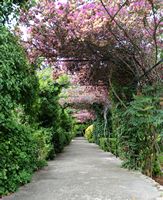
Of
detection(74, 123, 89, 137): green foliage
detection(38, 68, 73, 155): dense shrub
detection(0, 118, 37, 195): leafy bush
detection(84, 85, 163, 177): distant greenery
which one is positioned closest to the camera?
detection(0, 118, 37, 195): leafy bush

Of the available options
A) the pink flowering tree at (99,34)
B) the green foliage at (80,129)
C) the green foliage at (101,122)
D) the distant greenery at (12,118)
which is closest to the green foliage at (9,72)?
the distant greenery at (12,118)

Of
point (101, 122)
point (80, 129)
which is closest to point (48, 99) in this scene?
point (101, 122)

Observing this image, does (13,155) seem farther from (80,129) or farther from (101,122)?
(80,129)

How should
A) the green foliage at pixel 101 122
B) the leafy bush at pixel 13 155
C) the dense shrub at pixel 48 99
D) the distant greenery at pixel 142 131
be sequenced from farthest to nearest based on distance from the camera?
the green foliage at pixel 101 122, the dense shrub at pixel 48 99, the distant greenery at pixel 142 131, the leafy bush at pixel 13 155

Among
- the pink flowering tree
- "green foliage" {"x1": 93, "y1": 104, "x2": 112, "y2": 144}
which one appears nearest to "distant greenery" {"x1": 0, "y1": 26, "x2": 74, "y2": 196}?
the pink flowering tree

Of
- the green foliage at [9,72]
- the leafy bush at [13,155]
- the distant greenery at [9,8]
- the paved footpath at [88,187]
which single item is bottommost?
the paved footpath at [88,187]

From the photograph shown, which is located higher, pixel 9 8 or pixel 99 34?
pixel 99 34

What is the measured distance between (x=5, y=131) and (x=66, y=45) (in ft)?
11.9

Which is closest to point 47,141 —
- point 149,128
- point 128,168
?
point 128,168

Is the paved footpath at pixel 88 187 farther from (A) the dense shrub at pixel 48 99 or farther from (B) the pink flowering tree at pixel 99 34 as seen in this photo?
(A) the dense shrub at pixel 48 99

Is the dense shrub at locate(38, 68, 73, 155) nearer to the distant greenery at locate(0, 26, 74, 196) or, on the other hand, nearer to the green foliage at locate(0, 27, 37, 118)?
the distant greenery at locate(0, 26, 74, 196)

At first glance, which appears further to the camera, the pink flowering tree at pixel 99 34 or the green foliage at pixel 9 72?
the pink flowering tree at pixel 99 34

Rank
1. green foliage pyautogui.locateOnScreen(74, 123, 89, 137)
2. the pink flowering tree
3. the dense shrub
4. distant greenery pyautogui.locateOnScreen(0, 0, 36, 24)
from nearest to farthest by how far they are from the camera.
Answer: distant greenery pyautogui.locateOnScreen(0, 0, 36, 24), the pink flowering tree, the dense shrub, green foliage pyautogui.locateOnScreen(74, 123, 89, 137)

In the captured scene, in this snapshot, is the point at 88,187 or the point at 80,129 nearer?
the point at 88,187
